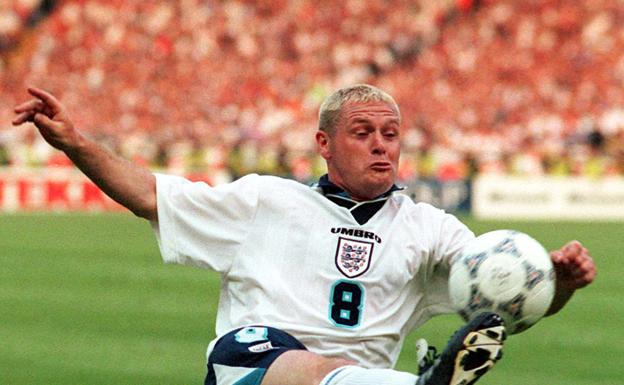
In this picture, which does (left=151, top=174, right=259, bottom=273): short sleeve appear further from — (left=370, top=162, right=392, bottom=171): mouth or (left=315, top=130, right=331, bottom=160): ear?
(left=370, top=162, right=392, bottom=171): mouth

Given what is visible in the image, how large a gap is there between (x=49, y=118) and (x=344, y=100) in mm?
1123

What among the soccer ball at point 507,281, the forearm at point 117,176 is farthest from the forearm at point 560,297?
the forearm at point 117,176

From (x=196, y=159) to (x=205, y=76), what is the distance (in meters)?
3.46

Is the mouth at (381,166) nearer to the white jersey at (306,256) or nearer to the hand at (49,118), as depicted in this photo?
the white jersey at (306,256)

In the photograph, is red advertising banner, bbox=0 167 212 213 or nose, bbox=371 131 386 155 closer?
nose, bbox=371 131 386 155

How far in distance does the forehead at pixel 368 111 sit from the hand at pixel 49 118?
1031mm

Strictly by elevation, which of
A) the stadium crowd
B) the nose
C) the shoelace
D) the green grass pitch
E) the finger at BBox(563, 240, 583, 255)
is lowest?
the green grass pitch

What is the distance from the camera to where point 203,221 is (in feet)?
16.5

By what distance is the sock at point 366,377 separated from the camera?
442 centimetres

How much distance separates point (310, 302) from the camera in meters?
4.92

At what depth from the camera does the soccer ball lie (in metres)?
4.75

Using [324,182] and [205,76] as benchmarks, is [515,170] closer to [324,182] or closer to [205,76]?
[205,76]

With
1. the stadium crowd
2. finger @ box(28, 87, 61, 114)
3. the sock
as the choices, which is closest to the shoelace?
the sock

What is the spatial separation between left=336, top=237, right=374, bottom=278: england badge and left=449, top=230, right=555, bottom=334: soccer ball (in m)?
0.34
